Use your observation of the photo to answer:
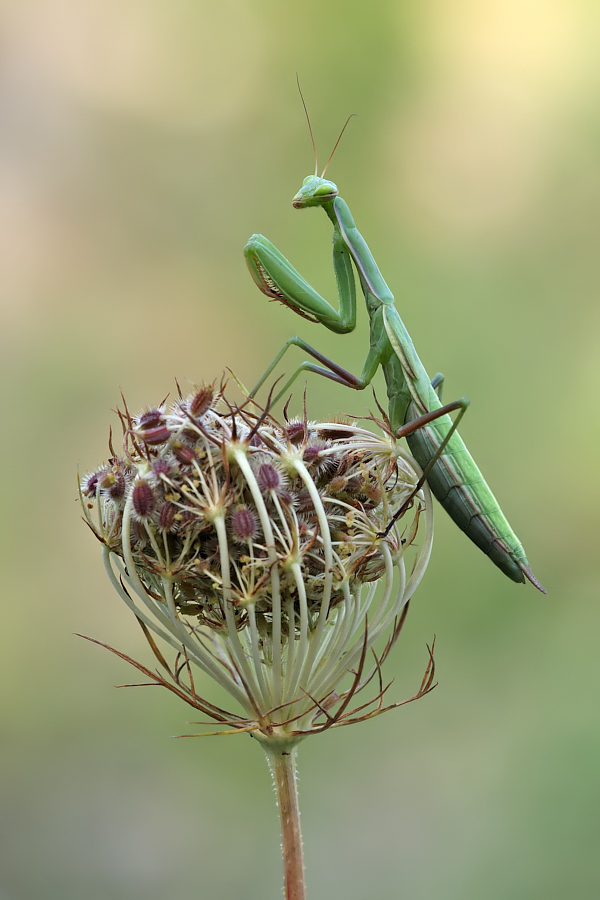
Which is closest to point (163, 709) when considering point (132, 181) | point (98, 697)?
→ point (98, 697)

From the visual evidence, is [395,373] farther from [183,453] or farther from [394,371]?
[183,453]

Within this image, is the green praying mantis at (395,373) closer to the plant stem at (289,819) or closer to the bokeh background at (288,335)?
the plant stem at (289,819)

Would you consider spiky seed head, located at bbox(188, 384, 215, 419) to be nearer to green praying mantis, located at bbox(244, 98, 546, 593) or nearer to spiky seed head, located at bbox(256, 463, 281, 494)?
spiky seed head, located at bbox(256, 463, 281, 494)

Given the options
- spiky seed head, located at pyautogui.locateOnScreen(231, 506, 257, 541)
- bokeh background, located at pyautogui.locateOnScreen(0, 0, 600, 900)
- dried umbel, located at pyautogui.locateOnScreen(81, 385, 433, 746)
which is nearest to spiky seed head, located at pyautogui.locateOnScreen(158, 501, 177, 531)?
dried umbel, located at pyautogui.locateOnScreen(81, 385, 433, 746)

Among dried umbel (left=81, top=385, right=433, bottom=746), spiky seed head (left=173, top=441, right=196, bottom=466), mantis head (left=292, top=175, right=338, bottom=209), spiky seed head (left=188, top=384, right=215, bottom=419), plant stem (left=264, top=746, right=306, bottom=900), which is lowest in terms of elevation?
plant stem (left=264, top=746, right=306, bottom=900)

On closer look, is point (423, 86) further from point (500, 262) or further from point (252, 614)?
point (252, 614)

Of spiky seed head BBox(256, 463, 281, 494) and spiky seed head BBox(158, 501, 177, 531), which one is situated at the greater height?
spiky seed head BBox(256, 463, 281, 494)
